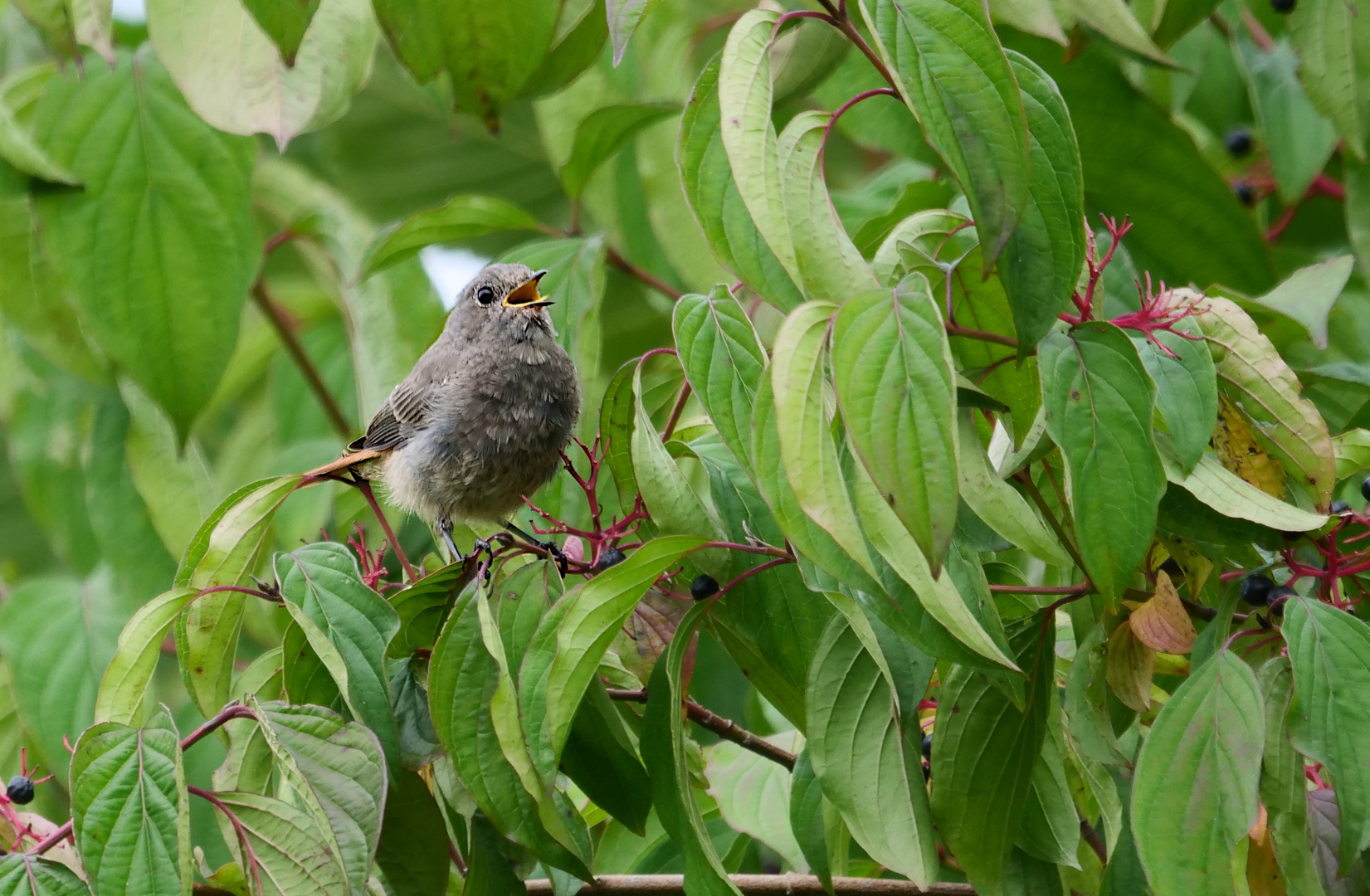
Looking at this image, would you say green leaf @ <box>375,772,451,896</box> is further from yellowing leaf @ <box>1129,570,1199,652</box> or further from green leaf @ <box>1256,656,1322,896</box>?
green leaf @ <box>1256,656,1322,896</box>

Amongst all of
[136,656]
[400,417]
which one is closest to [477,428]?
[400,417]

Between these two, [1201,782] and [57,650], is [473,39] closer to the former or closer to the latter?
[1201,782]

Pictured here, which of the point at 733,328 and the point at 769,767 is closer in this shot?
the point at 733,328

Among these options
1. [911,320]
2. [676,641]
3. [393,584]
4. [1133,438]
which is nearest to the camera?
[911,320]

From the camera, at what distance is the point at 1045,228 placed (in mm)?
1896

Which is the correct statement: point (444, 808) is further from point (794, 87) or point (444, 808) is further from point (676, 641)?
point (794, 87)

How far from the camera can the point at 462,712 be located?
212 centimetres

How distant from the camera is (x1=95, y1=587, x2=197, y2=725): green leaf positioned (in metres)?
2.25

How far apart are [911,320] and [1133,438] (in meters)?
0.39

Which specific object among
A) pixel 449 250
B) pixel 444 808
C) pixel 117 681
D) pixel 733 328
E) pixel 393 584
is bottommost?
pixel 449 250

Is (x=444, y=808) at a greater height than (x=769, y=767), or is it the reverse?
(x=444, y=808)

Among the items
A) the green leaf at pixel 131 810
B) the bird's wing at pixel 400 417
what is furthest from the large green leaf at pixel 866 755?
the bird's wing at pixel 400 417

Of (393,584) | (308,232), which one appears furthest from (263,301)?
(393,584)

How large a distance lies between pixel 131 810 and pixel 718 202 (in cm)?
117
